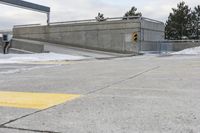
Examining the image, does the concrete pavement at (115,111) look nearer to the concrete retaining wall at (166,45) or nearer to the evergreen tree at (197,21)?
the concrete retaining wall at (166,45)

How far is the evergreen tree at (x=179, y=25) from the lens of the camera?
84688 millimetres

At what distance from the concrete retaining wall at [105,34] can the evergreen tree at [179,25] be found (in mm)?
41952

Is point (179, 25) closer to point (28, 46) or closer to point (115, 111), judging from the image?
point (28, 46)

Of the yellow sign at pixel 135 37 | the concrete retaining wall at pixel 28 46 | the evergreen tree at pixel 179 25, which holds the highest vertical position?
the evergreen tree at pixel 179 25

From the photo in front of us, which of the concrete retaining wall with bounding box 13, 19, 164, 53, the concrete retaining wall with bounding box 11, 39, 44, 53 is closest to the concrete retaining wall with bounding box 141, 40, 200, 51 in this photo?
the concrete retaining wall with bounding box 13, 19, 164, 53

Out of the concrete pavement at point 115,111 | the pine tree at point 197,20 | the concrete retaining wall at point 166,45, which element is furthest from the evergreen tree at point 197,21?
the concrete pavement at point 115,111

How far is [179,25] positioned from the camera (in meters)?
85.0

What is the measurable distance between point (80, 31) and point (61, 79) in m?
30.1

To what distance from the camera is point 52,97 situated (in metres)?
9.24

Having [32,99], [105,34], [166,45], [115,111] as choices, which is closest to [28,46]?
[105,34]

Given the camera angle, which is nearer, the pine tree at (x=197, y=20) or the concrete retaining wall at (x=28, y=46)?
the concrete retaining wall at (x=28, y=46)

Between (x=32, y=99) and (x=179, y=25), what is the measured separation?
258 ft

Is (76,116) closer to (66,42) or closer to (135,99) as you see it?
(135,99)

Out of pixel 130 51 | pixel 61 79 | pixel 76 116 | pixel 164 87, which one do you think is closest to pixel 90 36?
pixel 130 51
